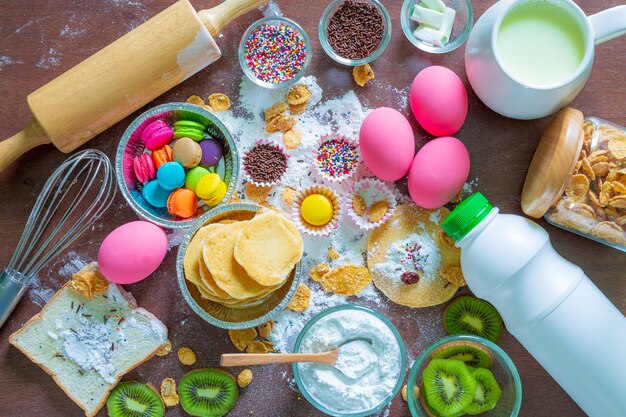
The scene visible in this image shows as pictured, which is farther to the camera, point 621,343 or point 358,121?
point 358,121

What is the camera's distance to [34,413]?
1.42 metres

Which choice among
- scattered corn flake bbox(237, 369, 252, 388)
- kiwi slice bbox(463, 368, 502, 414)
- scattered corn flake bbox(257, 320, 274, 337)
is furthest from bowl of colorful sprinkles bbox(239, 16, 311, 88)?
kiwi slice bbox(463, 368, 502, 414)

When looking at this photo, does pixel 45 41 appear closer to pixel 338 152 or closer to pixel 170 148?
pixel 170 148

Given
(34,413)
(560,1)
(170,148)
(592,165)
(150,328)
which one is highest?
(560,1)

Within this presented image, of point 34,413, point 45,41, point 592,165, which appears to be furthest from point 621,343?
point 45,41

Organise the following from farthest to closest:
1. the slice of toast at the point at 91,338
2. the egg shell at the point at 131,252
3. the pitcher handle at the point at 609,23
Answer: the slice of toast at the point at 91,338 → the egg shell at the point at 131,252 → the pitcher handle at the point at 609,23

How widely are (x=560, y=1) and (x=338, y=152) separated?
535 millimetres

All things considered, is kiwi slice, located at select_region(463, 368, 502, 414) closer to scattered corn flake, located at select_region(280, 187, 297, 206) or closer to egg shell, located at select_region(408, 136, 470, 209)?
egg shell, located at select_region(408, 136, 470, 209)

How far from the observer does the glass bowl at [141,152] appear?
1349 mm

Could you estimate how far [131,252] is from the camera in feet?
4.25

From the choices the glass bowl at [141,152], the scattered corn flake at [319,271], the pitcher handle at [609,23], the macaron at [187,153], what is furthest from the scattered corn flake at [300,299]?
the pitcher handle at [609,23]

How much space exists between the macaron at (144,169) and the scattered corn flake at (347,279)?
442 millimetres

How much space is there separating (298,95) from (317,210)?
10.3 inches

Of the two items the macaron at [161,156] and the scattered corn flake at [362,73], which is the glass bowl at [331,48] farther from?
the macaron at [161,156]
